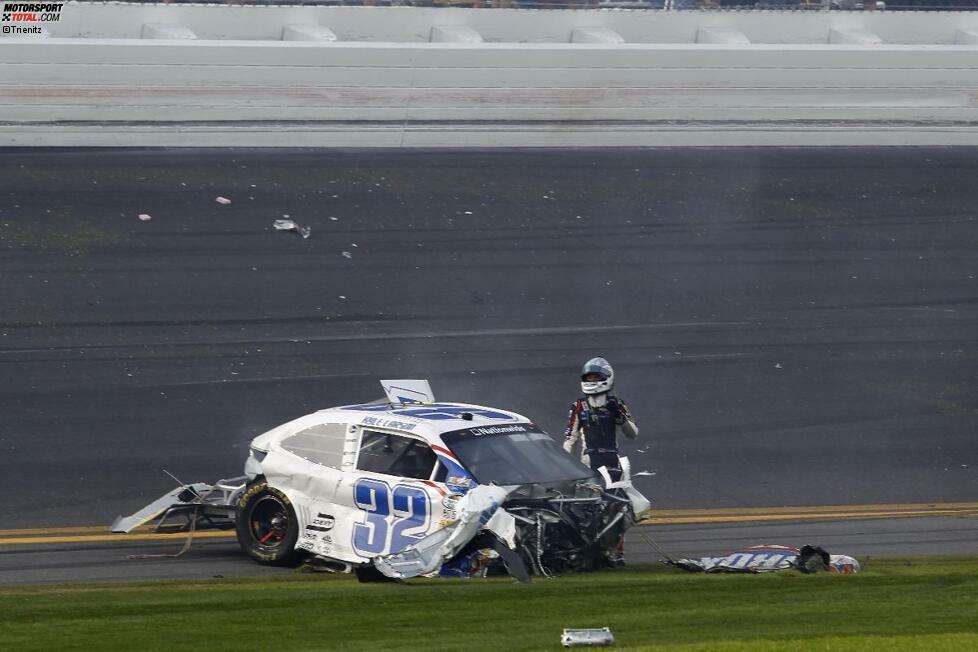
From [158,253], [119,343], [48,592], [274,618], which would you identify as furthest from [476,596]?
[158,253]

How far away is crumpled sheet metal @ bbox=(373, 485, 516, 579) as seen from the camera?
9992 mm

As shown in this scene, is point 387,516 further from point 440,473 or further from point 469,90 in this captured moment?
point 469,90

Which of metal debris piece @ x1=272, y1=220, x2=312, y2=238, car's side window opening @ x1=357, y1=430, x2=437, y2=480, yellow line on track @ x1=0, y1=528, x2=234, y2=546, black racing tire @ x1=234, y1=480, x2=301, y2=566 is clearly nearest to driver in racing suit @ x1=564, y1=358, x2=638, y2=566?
car's side window opening @ x1=357, y1=430, x2=437, y2=480

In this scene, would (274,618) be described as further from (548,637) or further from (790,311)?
(790,311)

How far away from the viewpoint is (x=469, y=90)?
22516 millimetres

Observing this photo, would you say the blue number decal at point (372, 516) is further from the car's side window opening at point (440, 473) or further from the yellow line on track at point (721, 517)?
the yellow line on track at point (721, 517)

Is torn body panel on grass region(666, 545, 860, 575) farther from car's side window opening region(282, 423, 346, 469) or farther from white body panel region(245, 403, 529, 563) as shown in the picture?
car's side window opening region(282, 423, 346, 469)

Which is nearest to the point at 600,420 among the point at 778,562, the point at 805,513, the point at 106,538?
the point at 778,562

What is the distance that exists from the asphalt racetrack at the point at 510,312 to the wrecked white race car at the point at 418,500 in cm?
74

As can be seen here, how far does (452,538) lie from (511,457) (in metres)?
0.98

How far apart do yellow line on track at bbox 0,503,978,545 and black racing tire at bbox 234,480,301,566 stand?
1.08 meters

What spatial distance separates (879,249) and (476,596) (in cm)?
1282

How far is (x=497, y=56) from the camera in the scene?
22.5 m

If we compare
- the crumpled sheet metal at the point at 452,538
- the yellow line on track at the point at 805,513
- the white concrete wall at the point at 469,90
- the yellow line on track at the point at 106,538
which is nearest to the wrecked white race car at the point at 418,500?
the crumpled sheet metal at the point at 452,538
